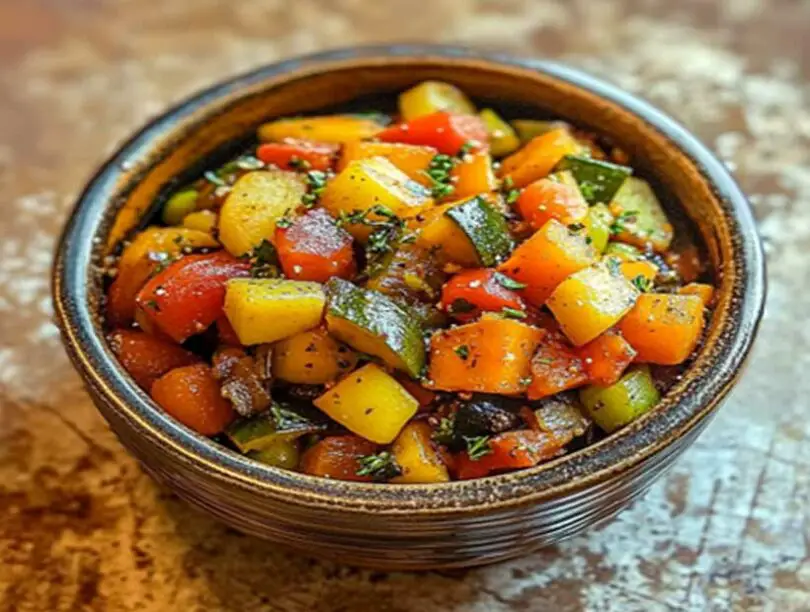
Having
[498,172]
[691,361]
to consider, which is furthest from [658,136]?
[691,361]

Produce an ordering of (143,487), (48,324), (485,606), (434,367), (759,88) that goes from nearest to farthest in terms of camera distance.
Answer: (434,367) < (485,606) < (143,487) < (48,324) < (759,88)

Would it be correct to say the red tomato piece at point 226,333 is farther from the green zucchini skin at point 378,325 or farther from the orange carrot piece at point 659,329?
the orange carrot piece at point 659,329

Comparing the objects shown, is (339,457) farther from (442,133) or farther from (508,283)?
(442,133)

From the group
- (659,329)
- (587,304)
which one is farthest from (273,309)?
(659,329)

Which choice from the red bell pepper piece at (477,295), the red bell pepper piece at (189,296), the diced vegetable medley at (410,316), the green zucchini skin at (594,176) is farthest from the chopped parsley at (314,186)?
the green zucchini skin at (594,176)

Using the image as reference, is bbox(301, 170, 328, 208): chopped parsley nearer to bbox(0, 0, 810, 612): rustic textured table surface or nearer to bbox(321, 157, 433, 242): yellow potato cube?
bbox(321, 157, 433, 242): yellow potato cube

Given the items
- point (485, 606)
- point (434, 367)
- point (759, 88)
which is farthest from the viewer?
point (759, 88)

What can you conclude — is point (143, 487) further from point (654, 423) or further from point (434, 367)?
point (654, 423)

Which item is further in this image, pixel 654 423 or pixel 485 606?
pixel 485 606

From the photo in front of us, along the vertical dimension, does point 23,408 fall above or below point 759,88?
below
